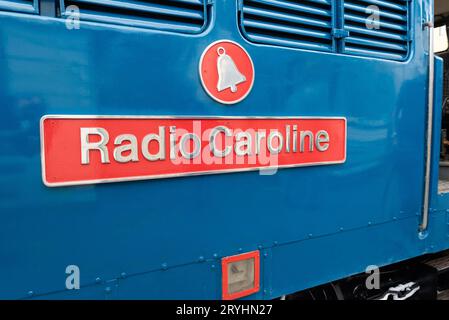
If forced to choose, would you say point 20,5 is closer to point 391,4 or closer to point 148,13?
point 148,13

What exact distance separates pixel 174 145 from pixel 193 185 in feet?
0.56

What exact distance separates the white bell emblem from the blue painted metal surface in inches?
2.8

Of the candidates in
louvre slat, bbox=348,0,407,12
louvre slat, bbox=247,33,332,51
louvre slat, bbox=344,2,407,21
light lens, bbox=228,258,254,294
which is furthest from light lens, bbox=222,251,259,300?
louvre slat, bbox=348,0,407,12

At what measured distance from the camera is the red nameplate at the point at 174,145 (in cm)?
121

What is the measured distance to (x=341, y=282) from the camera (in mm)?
2199

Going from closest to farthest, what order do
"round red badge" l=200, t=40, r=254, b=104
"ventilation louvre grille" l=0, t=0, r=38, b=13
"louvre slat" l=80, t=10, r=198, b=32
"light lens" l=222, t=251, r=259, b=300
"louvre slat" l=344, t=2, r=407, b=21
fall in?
"ventilation louvre grille" l=0, t=0, r=38, b=13 → "louvre slat" l=80, t=10, r=198, b=32 → "round red badge" l=200, t=40, r=254, b=104 → "light lens" l=222, t=251, r=259, b=300 → "louvre slat" l=344, t=2, r=407, b=21

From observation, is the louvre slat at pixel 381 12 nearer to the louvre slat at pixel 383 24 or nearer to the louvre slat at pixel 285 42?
the louvre slat at pixel 383 24

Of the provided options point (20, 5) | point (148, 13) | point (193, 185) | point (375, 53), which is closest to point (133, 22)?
point (148, 13)

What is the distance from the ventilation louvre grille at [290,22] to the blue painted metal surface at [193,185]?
2.8 inches

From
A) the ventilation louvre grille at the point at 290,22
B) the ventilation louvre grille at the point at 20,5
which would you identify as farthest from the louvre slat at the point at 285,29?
Answer: the ventilation louvre grille at the point at 20,5

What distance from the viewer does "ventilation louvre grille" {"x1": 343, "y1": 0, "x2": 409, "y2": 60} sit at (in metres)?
1.90

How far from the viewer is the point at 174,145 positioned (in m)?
1.39

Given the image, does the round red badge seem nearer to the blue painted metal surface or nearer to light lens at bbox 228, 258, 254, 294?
the blue painted metal surface
